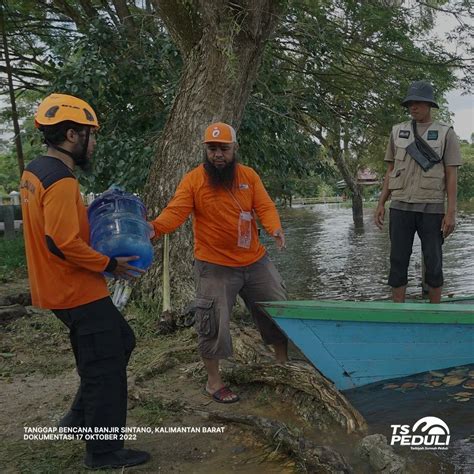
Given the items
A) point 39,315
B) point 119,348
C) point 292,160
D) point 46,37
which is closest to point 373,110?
point 292,160

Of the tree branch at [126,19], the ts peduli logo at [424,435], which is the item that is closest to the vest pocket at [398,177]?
the ts peduli logo at [424,435]

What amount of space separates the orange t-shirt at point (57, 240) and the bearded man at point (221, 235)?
3.69 ft

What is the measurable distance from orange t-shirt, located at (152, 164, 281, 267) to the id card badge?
3 centimetres

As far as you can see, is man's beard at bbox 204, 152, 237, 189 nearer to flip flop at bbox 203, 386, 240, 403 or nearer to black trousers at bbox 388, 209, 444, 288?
flip flop at bbox 203, 386, 240, 403

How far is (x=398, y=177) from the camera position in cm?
578

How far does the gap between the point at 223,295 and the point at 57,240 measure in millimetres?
1672

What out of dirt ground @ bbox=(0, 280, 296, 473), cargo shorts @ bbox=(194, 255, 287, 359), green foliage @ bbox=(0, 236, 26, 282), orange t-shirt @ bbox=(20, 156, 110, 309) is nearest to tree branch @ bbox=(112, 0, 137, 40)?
green foliage @ bbox=(0, 236, 26, 282)

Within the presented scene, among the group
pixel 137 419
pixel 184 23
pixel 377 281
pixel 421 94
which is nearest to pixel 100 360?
pixel 137 419

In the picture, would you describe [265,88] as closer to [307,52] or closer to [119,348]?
[307,52]

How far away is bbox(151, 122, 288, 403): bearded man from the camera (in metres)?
4.35

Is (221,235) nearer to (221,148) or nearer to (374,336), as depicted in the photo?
(221,148)

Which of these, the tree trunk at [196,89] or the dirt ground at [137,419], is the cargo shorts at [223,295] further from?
the tree trunk at [196,89]

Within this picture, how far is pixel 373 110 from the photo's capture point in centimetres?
1291

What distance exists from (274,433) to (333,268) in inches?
333
